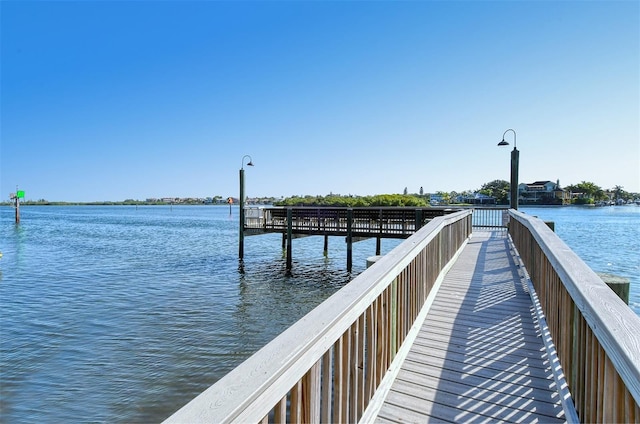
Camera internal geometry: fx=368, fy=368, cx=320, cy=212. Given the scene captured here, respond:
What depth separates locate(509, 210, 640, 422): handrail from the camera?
1.40 m

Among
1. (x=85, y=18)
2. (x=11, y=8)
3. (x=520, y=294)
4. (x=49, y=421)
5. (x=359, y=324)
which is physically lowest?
(x=49, y=421)

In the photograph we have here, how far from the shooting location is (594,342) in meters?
1.95

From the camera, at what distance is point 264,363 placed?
1.21 metres

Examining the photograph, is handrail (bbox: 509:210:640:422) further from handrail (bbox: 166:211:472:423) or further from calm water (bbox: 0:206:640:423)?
calm water (bbox: 0:206:640:423)

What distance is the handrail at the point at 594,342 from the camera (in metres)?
1.40

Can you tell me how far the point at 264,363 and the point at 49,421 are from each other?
21.4 ft

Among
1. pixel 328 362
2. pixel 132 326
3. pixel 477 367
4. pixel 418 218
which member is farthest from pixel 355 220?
pixel 328 362

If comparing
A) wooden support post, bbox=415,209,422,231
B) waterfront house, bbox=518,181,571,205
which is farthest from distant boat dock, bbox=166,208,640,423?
waterfront house, bbox=518,181,571,205

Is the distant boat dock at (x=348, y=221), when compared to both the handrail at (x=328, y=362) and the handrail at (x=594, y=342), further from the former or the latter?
the handrail at (x=328, y=362)

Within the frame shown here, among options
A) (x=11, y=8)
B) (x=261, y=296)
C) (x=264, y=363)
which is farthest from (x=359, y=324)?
(x=11, y=8)

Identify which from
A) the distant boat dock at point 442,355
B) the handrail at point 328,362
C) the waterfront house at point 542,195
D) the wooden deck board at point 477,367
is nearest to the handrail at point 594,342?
the distant boat dock at point 442,355

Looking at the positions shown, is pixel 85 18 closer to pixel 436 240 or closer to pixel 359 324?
pixel 436 240

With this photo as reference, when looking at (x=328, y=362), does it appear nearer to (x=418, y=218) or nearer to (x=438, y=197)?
(x=418, y=218)

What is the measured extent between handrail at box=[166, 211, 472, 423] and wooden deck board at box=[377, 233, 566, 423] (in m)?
0.26
